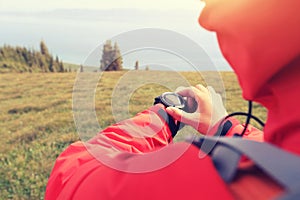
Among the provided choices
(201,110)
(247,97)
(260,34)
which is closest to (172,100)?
(201,110)

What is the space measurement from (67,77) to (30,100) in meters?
2.67

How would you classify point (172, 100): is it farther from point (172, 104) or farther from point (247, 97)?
point (247, 97)

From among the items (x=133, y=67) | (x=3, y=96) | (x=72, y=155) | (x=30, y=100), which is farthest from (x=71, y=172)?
(x=3, y=96)

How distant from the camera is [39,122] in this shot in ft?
18.2

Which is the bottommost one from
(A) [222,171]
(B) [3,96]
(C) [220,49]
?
(B) [3,96]

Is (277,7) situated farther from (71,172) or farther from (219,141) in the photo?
(71,172)

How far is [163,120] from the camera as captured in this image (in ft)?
4.66

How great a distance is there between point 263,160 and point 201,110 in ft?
2.87

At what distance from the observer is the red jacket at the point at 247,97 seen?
2.32 feet

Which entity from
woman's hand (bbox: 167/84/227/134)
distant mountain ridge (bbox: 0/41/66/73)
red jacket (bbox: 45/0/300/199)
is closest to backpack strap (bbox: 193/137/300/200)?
red jacket (bbox: 45/0/300/199)

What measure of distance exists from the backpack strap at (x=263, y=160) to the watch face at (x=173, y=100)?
0.76 m

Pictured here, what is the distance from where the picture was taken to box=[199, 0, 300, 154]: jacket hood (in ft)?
2.32

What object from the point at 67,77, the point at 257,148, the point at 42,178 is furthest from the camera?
the point at 67,77

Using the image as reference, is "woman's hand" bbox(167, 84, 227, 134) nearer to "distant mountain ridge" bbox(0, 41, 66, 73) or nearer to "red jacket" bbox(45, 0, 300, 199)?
"red jacket" bbox(45, 0, 300, 199)
